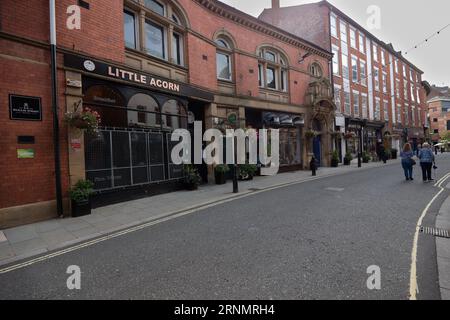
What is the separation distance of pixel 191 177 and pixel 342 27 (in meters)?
23.1

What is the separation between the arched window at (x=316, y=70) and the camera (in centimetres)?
1966

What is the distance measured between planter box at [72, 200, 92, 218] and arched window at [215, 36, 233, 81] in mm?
9597

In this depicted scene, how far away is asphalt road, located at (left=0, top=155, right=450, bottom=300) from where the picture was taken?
2898mm

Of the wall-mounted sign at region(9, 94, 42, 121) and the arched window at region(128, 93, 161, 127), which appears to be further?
the arched window at region(128, 93, 161, 127)

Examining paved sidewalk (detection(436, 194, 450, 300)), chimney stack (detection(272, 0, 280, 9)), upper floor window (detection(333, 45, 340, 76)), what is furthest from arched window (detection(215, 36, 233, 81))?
chimney stack (detection(272, 0, 280, 9))

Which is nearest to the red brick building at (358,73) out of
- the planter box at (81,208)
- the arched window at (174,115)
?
the arched window at (174,115)

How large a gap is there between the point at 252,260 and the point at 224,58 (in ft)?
41.8

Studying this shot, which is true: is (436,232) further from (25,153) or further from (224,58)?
(224,58)

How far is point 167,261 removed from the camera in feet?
12.4

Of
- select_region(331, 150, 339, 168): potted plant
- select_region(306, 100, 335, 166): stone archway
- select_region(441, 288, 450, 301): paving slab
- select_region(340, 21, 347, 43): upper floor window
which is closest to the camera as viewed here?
select_region(441, 288, 450, 301): paving slab

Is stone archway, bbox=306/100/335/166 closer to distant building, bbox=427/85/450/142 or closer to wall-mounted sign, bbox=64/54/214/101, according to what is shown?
wall-mounted sign, bbox=64/54/214/101
